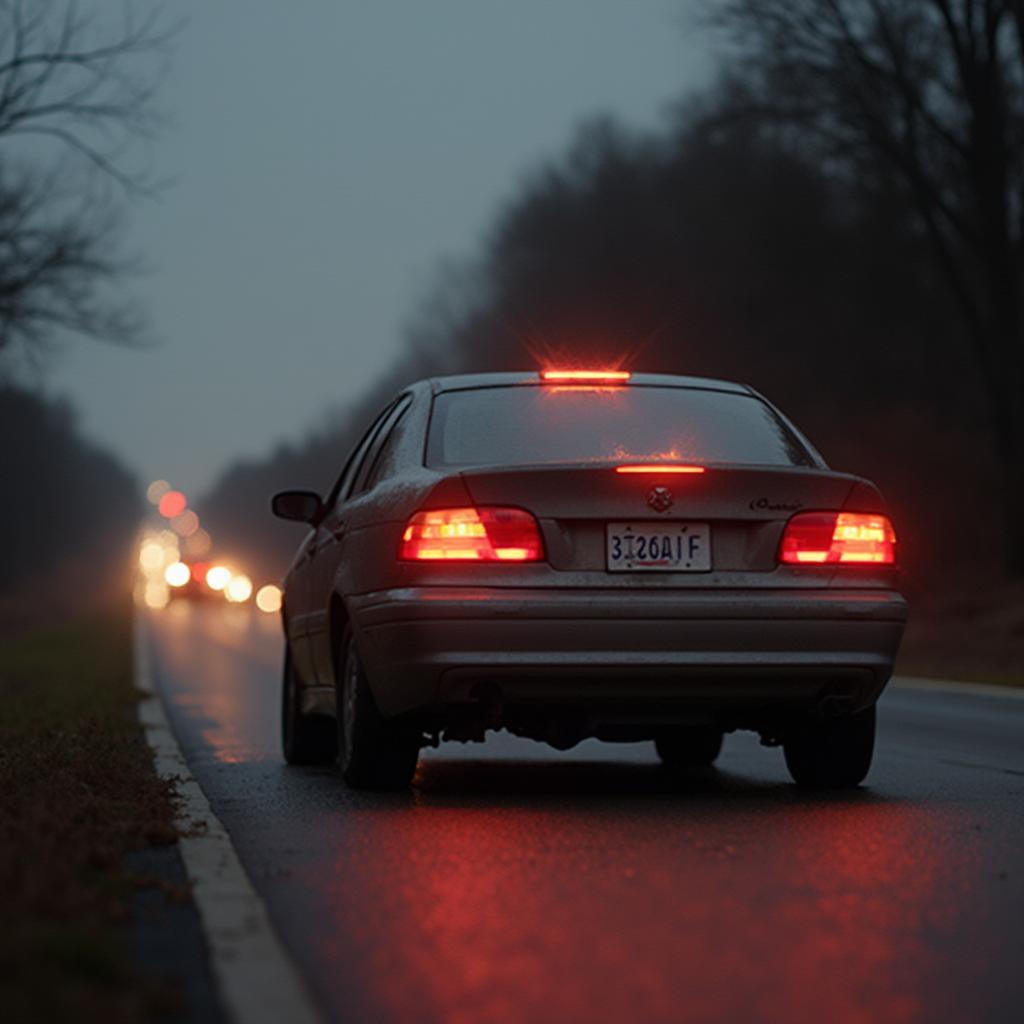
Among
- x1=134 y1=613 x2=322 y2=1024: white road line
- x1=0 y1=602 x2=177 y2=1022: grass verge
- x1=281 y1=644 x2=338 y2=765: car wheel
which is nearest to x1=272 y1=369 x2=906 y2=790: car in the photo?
x1=134 y1=613 x2=322 y2=1024: white road line

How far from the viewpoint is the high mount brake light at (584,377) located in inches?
396

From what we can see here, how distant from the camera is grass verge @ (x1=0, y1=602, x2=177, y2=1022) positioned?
15.5 ft

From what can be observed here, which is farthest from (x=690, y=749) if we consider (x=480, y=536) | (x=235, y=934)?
(x=235, y=934)

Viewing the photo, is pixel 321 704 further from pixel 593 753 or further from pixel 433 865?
pixel 433 865

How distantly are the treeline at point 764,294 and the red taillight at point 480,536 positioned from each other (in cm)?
3267

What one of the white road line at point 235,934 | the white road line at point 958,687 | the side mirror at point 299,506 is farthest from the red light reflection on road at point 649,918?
the white road line at point 958,687

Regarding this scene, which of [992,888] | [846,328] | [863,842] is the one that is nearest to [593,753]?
[863,842]

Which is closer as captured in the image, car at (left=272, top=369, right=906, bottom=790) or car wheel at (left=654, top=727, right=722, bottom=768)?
car at (left=272, top=369, right=906, bottom=790)

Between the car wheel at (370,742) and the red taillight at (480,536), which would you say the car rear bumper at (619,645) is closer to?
the red taillight at (480,536)

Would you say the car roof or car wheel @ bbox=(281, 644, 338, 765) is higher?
the car roof

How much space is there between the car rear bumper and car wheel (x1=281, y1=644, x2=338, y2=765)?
2946 millimetres

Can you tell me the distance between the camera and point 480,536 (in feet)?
29.0

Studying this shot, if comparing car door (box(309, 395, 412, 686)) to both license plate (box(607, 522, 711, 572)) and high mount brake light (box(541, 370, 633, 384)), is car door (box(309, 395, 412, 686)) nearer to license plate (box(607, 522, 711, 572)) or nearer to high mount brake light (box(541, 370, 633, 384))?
high mount brake light (box(541, 370, 633, 384))

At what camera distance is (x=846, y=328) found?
59906 millimetres
